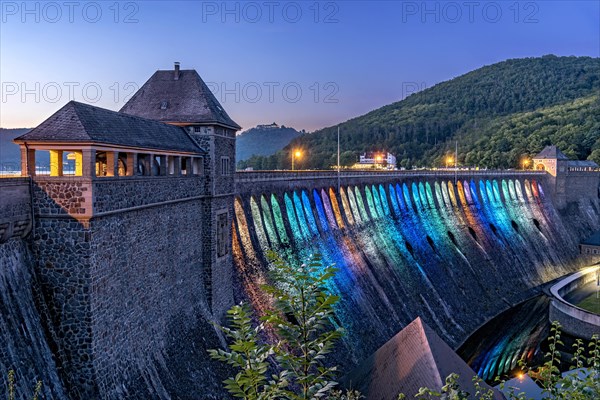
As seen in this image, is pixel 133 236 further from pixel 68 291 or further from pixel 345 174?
pixel 345 174

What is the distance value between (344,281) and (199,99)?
1825 cm

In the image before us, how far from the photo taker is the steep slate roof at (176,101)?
24047 mm

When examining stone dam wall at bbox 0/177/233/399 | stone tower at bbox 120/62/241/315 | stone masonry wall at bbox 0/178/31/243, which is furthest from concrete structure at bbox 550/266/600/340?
stone masonry wall at bbox 0/178/31/243

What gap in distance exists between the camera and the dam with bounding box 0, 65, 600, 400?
601 inches

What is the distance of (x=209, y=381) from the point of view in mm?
20969

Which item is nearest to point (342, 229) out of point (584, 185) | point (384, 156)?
point (584, 185)

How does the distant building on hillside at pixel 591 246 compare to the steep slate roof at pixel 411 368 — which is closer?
the steep slate roof at pixel 411 368

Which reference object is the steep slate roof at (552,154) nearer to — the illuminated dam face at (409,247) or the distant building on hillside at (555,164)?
the distant building on hillside at (555,164)

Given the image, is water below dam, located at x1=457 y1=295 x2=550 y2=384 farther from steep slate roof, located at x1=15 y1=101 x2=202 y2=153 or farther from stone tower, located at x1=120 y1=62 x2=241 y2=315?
steep slate roof, located at x1=15 y1=101 x2=202 y2=153

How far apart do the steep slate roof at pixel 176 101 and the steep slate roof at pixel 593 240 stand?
62.2 metres

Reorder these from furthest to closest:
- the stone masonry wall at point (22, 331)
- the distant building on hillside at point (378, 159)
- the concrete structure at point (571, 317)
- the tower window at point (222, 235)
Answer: the distant building on hillside at point (378, 159) → the concrete structure at point (571, 317) → the tower window at point (222, 235) → the stone masonry wall at point (22, 331)

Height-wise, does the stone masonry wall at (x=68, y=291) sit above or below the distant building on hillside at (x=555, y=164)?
below

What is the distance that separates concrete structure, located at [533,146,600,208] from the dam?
34212 mm

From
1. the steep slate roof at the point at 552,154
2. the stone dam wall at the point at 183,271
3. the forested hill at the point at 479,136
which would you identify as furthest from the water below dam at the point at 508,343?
the forested hill at the point at 479,136
